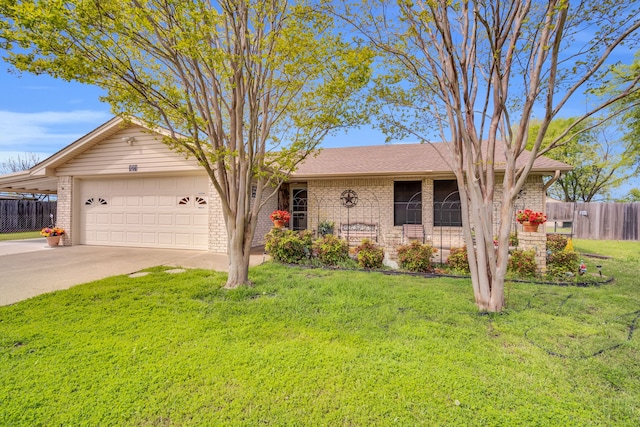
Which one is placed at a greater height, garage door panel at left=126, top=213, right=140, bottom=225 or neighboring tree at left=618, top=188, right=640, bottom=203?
neighboring tree at left=618, top=188, right=640, bottom=203

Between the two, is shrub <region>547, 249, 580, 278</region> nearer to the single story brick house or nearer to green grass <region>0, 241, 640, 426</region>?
green grass <region>0, 241, 640, 426</region>

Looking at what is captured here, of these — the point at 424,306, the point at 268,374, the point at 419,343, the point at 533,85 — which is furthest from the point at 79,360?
the point at 533,85

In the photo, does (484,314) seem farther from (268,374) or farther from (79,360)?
(79,360)

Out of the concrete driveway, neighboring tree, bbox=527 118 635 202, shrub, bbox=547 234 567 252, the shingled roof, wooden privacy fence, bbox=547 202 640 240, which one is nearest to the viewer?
the concrete driveway

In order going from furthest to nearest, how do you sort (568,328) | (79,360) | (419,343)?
(568,328) → (419,343) → (79,360)

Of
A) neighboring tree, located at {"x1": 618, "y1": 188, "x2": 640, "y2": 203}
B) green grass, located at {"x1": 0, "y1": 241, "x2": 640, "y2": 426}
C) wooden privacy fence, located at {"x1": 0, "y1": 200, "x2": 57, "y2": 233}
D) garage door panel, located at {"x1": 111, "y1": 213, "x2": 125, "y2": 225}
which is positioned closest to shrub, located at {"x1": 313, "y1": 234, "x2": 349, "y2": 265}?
green grass, located at {"x1": 0, "y1": 241, "x2": 640, "y2": 426}

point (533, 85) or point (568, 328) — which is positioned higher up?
point (533, 85)

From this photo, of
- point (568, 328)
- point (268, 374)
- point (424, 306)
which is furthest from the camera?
point (424, 306)

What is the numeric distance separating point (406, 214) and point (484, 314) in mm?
7041

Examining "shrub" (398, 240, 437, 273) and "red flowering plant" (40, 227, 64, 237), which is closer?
"shrub" (398, 240, 437, 273)

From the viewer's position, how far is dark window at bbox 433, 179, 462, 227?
10156mm

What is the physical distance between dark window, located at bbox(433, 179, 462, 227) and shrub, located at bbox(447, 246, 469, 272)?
3863 millimetres

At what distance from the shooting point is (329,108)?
498cm

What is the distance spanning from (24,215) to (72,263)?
1419 cm
